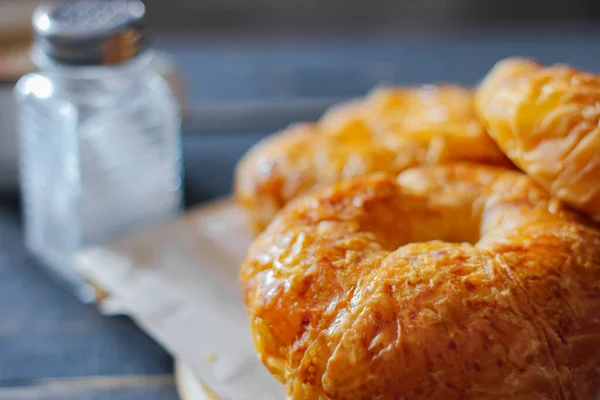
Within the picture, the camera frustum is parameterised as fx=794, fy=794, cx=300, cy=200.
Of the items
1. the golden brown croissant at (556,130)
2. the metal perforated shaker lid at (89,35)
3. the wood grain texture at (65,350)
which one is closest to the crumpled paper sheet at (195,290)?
the wood grain texture at (65,350)

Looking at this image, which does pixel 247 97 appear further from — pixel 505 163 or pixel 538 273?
pixel 538 273

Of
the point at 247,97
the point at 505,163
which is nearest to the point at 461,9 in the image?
the point at 247,97

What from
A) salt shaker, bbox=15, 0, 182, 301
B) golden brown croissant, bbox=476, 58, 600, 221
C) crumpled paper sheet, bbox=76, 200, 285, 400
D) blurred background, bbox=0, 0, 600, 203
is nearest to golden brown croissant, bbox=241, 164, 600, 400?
golden brown croissant, bbox=476, 58, 600, 221

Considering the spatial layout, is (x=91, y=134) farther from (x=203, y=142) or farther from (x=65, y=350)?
(x=203, y=142)

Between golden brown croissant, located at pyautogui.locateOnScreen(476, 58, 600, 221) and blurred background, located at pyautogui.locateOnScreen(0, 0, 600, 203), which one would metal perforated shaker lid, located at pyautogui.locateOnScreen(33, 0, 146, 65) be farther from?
golden brown croissant, located at pyautogui.locateOnScreen(476, 58, 600, 221)

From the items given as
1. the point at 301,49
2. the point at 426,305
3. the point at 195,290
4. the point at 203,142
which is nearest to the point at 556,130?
the point at 426,305
